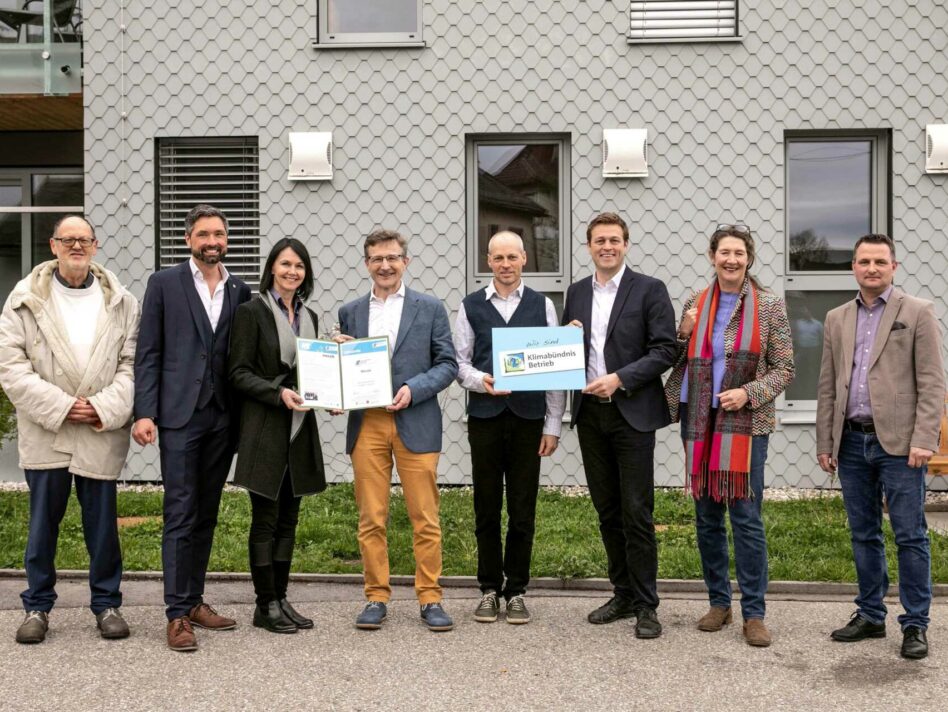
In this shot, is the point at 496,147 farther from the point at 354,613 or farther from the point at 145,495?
the point at 354,613

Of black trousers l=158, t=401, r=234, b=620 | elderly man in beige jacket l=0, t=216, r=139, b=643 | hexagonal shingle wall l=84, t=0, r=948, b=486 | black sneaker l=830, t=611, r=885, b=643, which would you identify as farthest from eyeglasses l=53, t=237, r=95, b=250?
hexagonal shingle wall l=84, t=0, r=948, b=486

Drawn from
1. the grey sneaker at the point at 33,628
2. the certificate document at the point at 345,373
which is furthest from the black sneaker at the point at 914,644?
the grey sneaker at the point at 33,628

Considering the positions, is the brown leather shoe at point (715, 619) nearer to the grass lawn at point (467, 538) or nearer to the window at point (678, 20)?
the grass lawn at point (467, 538)

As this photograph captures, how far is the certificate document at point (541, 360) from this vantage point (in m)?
5.61

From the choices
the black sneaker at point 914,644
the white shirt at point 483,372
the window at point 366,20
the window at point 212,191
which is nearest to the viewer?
the black sneaker at point 914,644

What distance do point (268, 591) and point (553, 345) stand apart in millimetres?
2038

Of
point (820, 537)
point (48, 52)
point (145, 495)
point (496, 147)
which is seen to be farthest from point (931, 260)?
point (48, 52)

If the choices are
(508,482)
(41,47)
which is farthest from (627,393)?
(41,47)

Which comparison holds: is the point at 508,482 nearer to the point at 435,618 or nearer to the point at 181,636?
the point at 435,618

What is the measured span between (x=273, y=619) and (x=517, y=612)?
133 centimetres

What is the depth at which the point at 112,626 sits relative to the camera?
5484 millimetres

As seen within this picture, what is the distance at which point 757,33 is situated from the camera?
32.8 ft

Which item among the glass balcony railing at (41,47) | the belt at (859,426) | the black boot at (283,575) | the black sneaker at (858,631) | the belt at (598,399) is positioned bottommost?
the black sneaker at (858,631)

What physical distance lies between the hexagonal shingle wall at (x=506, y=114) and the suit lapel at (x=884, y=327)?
4.62m
